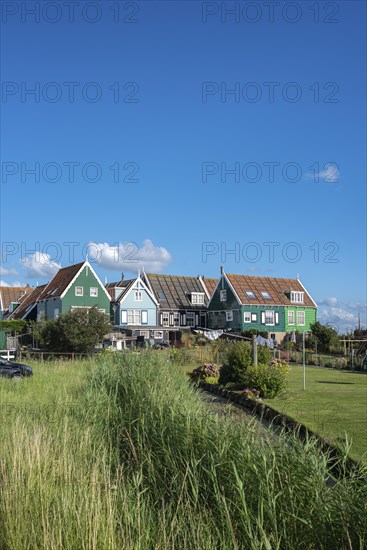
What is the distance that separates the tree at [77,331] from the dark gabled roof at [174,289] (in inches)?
1038

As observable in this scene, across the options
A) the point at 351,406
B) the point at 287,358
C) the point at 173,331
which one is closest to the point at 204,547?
the point at 351,406

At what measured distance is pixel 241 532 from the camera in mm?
5137

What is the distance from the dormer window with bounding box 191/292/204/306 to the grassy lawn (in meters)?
43.0

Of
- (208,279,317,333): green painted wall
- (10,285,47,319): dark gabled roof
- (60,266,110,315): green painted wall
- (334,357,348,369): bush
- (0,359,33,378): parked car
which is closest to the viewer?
(0,359,33,378): parked car

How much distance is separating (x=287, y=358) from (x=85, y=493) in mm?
30472

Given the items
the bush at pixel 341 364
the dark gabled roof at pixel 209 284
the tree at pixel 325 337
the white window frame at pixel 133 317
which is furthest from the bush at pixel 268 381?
the dark gabled roof at pixel 209 284

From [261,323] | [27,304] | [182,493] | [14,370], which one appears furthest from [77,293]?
[182,493]

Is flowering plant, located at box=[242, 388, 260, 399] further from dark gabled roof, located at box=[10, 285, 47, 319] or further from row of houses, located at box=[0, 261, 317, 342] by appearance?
dark gabled roof, located at box=[10, 285, 47, 319]

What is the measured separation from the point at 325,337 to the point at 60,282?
27.0 metres

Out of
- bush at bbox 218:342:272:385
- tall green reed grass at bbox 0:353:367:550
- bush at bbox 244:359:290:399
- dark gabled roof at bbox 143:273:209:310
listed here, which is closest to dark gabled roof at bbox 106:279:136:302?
dark gabled roof at bbox 143:273:209:310

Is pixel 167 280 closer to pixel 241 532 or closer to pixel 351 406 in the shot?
pixel 351 406

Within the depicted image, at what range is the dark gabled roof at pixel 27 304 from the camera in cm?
6266

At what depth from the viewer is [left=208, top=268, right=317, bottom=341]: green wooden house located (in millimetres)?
58969

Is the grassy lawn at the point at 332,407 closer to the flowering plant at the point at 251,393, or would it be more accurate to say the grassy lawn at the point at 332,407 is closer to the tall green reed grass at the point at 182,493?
the flowering plant at the point at 251,393
